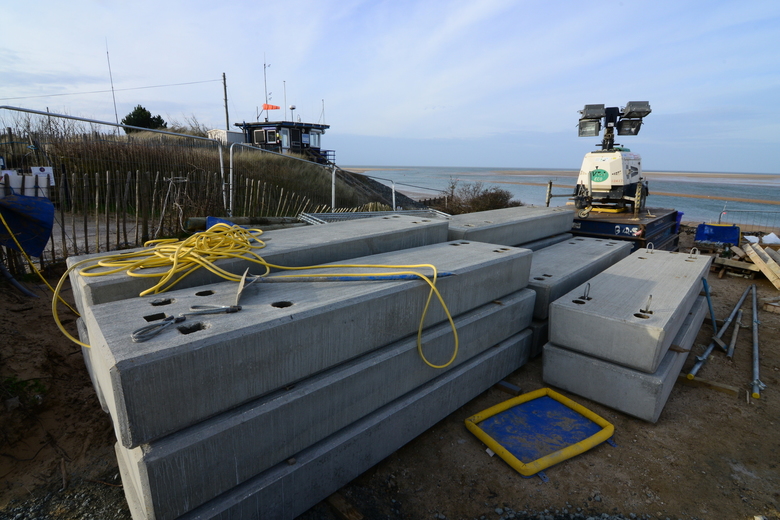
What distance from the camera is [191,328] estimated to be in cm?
193

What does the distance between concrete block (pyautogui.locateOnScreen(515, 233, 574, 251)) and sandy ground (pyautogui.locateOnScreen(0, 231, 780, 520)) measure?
2625 mm

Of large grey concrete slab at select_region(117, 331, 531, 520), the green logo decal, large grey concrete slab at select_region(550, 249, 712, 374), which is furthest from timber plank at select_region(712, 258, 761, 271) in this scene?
large grey concrete slab at select_region(117, 331, 531, 520)

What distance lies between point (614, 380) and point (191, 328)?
330 cm

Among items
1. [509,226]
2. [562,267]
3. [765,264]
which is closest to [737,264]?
[765,264]

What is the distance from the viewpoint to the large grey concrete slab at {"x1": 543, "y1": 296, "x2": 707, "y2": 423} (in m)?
3.20

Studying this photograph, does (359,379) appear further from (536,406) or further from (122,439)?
(536,406)

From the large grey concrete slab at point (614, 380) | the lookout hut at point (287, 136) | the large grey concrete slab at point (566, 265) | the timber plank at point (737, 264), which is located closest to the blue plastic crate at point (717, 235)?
the timber plank at point (737, 264)

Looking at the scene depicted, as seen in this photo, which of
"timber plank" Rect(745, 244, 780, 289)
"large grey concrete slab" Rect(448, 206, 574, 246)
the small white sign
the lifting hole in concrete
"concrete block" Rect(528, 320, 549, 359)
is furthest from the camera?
"timber plank" Rect(745, 244, 780, 289)

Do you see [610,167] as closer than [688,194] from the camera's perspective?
Yes

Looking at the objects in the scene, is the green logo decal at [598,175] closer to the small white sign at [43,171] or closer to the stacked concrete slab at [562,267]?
the stacked concrete slab at [562,267]

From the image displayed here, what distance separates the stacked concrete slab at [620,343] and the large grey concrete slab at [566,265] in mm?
365

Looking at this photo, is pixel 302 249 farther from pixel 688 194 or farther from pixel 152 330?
pixel 688 194

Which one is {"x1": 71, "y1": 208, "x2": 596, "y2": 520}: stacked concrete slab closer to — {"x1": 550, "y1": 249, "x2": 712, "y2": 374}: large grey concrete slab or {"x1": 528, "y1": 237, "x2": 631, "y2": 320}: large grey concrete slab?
{"x1": 550, "y1": 249, "x2": 712, "y2": 374}: large grey concrete slab

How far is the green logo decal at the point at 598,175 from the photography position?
8.64 meters
